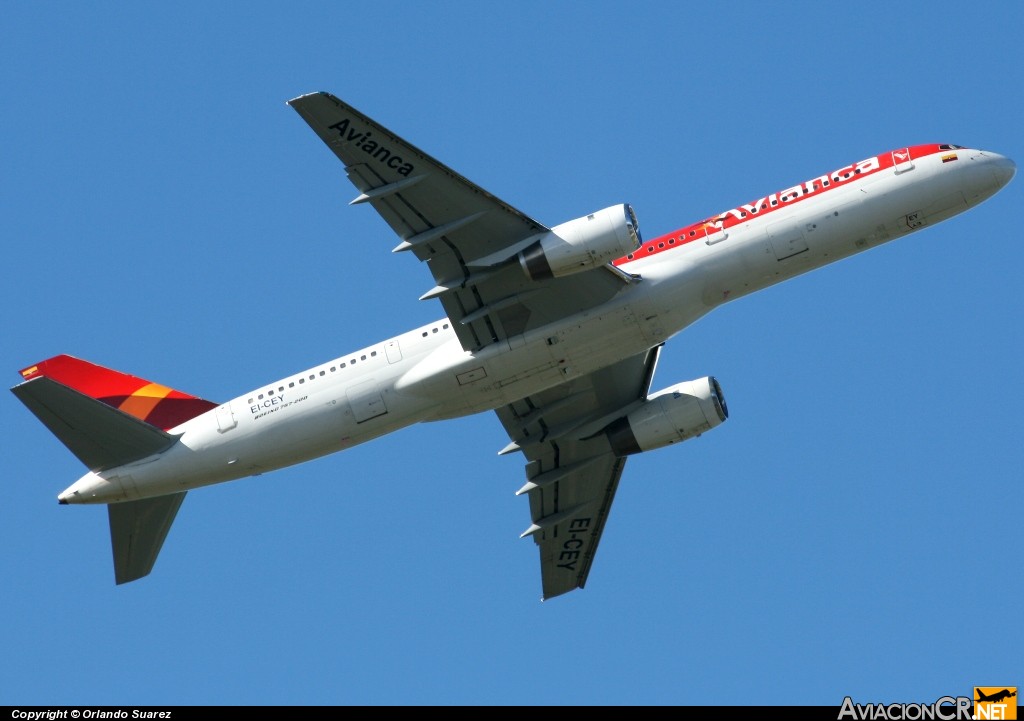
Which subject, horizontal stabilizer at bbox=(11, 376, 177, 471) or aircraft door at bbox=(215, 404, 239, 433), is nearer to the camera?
horizontal stabilizer at bbox=(11, 376, 177, 471)

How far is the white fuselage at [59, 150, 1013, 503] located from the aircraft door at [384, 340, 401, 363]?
47 mm

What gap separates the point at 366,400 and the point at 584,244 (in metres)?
9.79

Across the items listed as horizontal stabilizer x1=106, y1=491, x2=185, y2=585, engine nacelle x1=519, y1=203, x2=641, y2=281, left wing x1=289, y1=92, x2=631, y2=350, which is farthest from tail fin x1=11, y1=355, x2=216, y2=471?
engine nacelle x1=519, y1=203, x2=641, y2=281

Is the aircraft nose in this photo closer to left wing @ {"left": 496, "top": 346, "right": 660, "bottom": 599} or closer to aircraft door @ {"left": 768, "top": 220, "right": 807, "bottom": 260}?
aircraft door @ {"left": 768, "top": 220, "right": 807, "bottom": 260}


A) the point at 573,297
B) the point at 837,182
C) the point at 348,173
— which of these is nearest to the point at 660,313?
the point at 573,297

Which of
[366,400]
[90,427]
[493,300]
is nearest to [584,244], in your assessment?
[493,300]

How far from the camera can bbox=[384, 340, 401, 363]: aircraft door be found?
171ft

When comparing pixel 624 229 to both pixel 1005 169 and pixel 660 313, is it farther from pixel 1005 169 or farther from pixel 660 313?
pixel 1005 169

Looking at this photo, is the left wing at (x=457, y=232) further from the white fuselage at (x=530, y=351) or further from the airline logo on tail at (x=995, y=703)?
the airline logo on tail at (x=995, y=703)

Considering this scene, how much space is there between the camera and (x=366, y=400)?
170 ft

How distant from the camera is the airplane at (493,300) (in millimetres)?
48812

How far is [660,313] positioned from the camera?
50.2m

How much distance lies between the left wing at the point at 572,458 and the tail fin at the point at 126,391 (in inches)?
484

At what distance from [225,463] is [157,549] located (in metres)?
5.10
